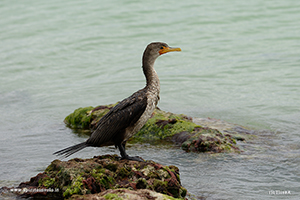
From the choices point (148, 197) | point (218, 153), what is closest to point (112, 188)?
point (148, 197)

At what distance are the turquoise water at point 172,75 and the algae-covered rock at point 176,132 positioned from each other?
0.25 metres

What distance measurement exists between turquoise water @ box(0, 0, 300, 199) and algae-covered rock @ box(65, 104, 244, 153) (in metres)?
0.25

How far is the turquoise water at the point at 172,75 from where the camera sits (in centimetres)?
679

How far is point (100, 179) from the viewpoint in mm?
5066

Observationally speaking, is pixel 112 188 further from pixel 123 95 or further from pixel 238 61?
pixel 238 61

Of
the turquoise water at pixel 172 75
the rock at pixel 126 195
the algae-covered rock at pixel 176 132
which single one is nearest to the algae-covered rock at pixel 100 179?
the rock at pixel 126 195

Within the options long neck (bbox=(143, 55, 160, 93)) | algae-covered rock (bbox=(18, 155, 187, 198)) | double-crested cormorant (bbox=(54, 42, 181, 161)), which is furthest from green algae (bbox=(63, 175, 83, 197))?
long neck (bbox=(143, 55, 160, 93))

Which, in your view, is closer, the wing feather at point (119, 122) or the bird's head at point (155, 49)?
the wing feather at point (119, 122)

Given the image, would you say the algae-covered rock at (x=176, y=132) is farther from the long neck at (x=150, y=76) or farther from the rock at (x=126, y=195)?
the rock at (x=126, y=195)

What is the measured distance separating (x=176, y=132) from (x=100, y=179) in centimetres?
307

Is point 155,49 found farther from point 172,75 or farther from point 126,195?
point 172,75

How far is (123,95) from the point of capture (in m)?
11.7

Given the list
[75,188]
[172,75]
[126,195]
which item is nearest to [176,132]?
[75,188]

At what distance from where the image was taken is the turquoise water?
679 cm
